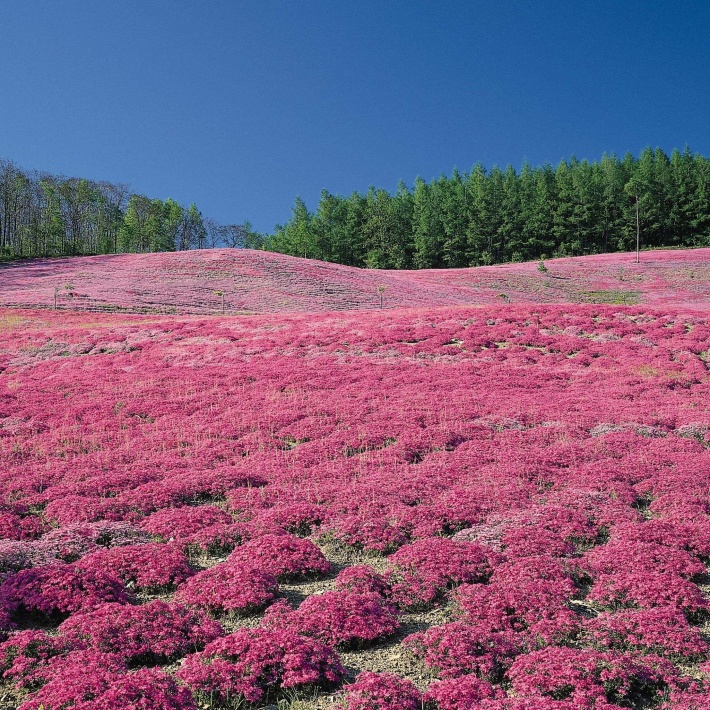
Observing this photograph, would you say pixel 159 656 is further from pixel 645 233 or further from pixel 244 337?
pixel 645 233

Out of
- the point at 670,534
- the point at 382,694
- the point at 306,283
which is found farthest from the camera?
the point at 306,283

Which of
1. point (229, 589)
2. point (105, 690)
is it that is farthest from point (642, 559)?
point (105, 690)

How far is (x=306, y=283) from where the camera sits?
62.9m

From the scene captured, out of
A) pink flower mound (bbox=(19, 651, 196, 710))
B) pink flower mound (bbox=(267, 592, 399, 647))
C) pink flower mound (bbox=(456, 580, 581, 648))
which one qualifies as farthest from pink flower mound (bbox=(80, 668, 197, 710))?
pink flower mound (bbox=(456, 580, 581, 648))

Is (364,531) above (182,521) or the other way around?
the other way around

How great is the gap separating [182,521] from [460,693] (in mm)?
6325

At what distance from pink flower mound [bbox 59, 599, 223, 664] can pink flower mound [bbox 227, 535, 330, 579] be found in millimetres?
1479

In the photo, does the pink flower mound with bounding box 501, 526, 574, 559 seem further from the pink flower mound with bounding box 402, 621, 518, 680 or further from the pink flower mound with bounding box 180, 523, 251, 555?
the pink flower mound with bounding box 180, 523, 251, 555

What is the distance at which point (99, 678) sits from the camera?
5.41 metres

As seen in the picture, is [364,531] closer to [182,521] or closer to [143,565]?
[182,521]

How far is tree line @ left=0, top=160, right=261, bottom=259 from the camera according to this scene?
10375cm

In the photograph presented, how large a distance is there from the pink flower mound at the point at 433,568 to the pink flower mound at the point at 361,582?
164 mm

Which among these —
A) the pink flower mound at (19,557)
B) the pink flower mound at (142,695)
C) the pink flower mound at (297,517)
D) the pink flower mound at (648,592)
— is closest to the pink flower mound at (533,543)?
the pink flower mound at (648,592)

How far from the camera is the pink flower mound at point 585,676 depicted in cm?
534
